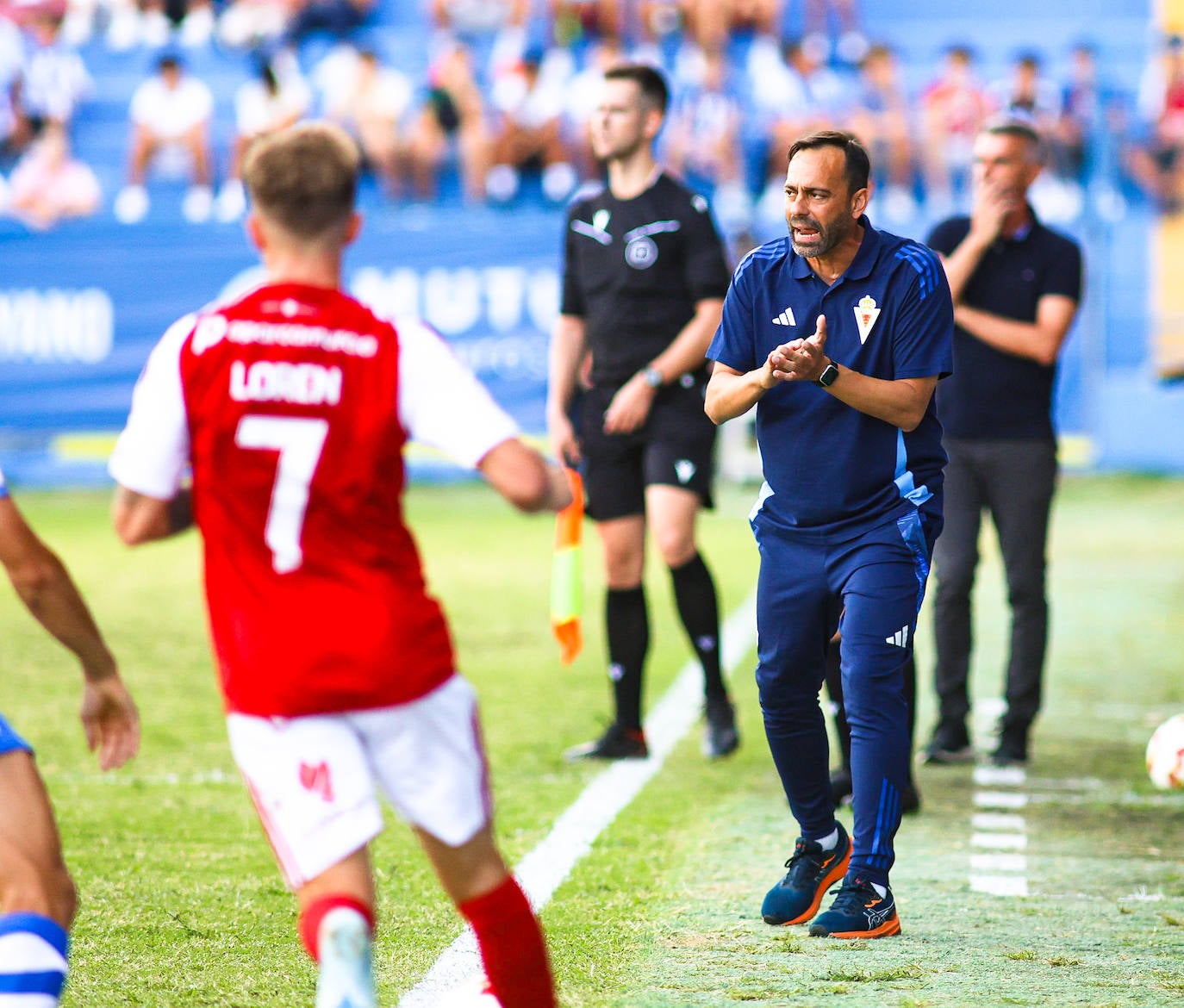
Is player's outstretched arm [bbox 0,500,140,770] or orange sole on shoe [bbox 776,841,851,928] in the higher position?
player's outstretched arm [bbox 0,500,140,770]

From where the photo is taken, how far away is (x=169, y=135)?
20.2 meters

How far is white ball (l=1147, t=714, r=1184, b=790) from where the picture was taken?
4.37 metres

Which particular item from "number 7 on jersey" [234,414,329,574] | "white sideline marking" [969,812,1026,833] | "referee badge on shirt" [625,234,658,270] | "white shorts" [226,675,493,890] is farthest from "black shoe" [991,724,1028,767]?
"number 7 on jersey" [234,414,329,574]

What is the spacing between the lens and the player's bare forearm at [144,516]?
116 inches

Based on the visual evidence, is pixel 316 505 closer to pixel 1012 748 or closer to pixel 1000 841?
pixel 1000 841

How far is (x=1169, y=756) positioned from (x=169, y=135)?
17811mm

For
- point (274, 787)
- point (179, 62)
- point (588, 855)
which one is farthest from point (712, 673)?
point (179, 62)

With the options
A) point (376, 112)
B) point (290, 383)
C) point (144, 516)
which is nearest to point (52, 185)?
point (376, 112)

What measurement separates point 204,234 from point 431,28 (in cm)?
478

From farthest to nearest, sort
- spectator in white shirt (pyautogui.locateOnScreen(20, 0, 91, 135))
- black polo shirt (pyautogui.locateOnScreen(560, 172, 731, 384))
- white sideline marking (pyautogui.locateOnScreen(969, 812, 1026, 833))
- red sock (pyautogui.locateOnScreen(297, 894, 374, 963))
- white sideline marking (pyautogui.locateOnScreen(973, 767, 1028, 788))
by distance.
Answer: spectator in white shirt (pyautogui.locateOnScreen(20, 0, 91, 135)), black polo shirt (pyautogui.locateOnScreen(560, 172, 731, 384)), white sideline marking (pyautogui.locateOnScreen(973, 767, 1028, 788)), white sideline marking (pyautogui.locateOnScreen(969, 812, 1026, 833)), red sock (pyautogui.locateOnScreen(297, 894, 374, 963))

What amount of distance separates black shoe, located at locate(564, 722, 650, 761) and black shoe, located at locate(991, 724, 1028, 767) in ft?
4.50

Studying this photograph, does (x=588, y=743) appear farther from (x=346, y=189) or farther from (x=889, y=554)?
(x=346, y=189)

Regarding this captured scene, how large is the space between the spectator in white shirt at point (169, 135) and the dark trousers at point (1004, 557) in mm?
14971

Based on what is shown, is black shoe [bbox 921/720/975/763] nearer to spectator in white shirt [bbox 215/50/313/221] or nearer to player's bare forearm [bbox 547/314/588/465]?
player's bare forearm [bbox 547/314/588/465]
